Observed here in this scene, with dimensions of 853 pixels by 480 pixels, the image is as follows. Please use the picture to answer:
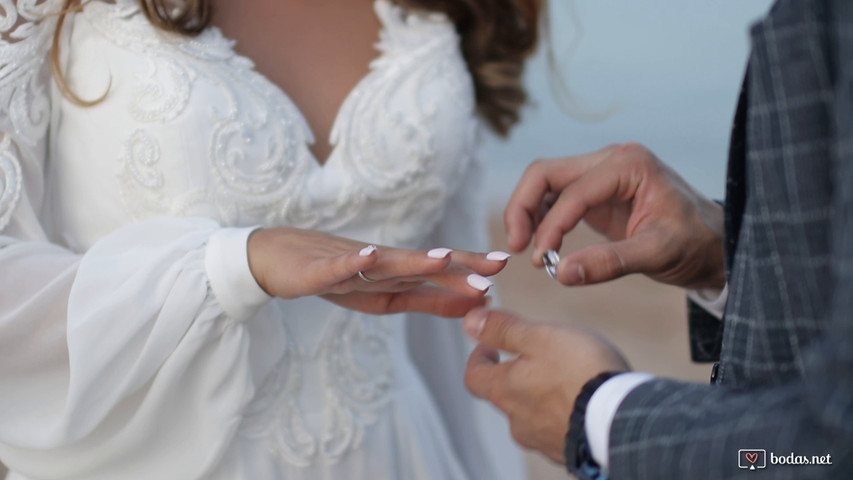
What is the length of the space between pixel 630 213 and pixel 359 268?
0.53 metres

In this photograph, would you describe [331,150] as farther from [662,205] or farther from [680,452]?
[680,452]

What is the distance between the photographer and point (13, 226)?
45.5 inches

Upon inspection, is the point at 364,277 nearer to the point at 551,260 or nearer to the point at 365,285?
the point at 365,285

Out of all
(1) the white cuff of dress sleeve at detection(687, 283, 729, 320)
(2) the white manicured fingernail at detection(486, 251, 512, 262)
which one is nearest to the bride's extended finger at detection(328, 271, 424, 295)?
(2) the white manicured fingernail at detection(486, 251, 512, 262)

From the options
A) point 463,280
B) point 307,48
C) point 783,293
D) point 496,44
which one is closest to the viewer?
point 783,293

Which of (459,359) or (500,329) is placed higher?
(500,329)

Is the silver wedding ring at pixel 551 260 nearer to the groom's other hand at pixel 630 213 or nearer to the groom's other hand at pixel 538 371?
the groom's other hand at pixel 630 213

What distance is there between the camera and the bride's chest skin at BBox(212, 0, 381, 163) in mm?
1375

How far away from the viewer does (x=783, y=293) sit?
2.33 feet

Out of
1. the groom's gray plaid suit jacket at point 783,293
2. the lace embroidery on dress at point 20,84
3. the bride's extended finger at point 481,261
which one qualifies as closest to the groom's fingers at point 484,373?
the bride's extended finger at point 481,261

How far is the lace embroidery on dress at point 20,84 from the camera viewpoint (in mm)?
1143

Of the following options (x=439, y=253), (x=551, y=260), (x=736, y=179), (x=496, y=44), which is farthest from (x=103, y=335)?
(x=496, y=44)

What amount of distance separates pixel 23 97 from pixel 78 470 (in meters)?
0.51

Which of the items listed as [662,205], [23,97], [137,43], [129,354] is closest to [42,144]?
[23,97]
